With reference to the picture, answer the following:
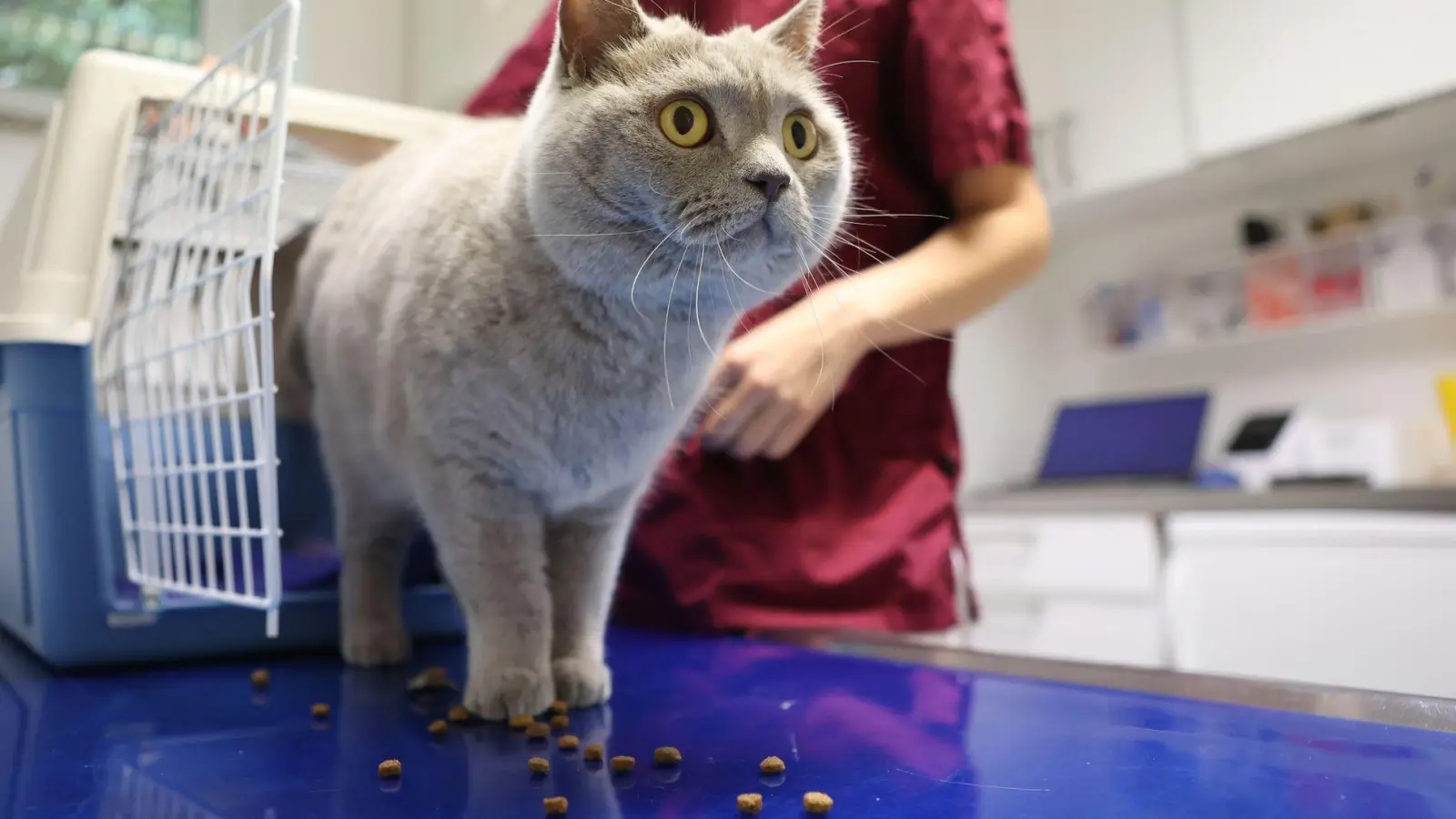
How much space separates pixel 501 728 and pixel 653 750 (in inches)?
5.0

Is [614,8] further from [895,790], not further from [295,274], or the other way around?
[295,274]

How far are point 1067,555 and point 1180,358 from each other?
965 millimetres

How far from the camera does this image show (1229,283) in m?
2.74

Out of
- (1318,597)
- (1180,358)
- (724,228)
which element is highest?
(1180,358)

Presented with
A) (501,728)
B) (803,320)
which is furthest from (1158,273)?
(501,728)

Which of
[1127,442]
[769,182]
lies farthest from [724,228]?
[1127,442]

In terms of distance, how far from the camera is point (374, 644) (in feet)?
3.00

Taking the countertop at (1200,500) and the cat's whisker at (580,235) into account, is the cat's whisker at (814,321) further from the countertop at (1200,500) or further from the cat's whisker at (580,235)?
the countertop at (1200,500)

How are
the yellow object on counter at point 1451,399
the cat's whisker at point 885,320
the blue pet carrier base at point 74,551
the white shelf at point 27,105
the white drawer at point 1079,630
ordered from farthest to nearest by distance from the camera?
the white drawer at point 1079,630
the yellow object on counter at point 1451,399
the white shelf at point 27,105
the blue pet carrier base at point 74,551
the cat's whisker at point 885,320

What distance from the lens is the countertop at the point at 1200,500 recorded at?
186cm

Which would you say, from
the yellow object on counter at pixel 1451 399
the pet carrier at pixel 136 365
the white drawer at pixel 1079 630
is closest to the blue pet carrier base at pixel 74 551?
the pet carrier at pixel 136 365

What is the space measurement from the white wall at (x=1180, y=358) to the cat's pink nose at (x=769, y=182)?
242cm

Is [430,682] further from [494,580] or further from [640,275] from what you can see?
[640,275]

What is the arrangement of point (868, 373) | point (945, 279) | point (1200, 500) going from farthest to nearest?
point (1200, 500) → point (868, 373) → point (945, 279)
